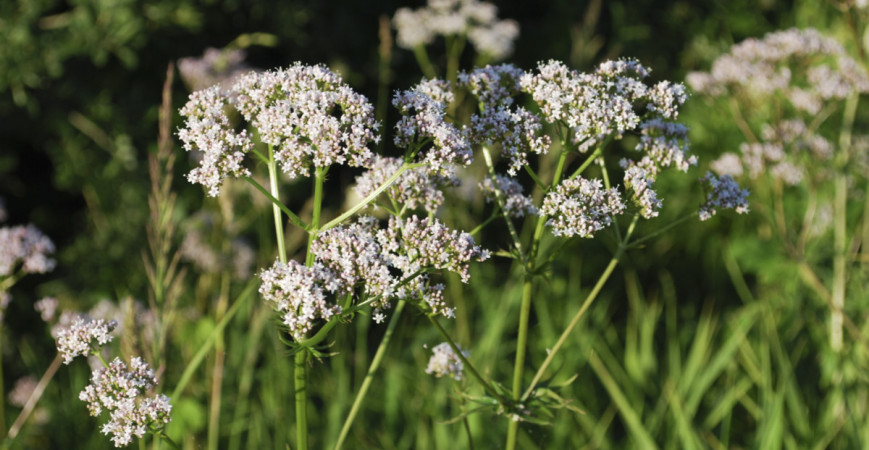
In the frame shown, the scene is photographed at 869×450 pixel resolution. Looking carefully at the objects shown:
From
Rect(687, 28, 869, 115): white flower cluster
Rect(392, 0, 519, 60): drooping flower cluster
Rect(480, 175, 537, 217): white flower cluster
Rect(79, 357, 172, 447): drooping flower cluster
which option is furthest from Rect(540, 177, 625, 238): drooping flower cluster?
Rect(392, 0, 519, 60): drooping flower cluster

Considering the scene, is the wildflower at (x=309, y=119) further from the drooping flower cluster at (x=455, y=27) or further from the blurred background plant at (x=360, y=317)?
the drooping flower cluster at (x=455, y=27)

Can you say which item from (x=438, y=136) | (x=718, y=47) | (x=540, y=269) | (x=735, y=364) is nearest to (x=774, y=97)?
(x=735, y=364)

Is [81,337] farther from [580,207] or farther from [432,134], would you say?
[580,207]

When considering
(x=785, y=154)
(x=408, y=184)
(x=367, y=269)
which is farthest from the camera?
(x=785, y=154)

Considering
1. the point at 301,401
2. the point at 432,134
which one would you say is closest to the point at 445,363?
the point at 301,401

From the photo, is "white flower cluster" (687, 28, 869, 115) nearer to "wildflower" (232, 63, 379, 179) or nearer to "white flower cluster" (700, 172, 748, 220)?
"white flower cluster" (700, 172, 748, 220)

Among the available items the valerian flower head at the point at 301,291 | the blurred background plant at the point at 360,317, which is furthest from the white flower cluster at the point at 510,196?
the blurred background plant at the point at 360,317
